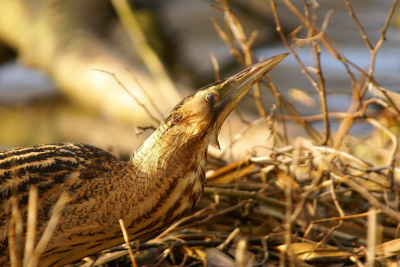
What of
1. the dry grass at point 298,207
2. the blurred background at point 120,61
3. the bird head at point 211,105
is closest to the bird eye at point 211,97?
the bird head at point 211,105

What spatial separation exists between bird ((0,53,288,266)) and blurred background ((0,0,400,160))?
205 centimetres

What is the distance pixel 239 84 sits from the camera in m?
1.92

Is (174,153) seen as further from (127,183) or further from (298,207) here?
(298,207)

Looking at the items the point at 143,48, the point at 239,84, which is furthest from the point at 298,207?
the point at 143,48

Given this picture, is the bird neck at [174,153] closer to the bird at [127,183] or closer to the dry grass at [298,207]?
the bird at [127,183]

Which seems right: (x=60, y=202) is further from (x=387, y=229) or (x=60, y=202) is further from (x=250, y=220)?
(x=387, y=229)

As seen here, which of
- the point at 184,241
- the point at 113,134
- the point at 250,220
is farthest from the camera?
the point at 113,134

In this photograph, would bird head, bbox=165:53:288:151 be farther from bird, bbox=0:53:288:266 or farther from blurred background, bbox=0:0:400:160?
blurred background, bbox=0:0:400:160

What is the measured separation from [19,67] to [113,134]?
1.12m

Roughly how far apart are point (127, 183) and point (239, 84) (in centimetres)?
42

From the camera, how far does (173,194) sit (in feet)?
6.25

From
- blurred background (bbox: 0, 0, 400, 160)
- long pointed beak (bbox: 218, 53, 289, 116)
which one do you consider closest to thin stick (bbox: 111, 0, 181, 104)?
blurred background (bbox: 0, 0, 400, 160)

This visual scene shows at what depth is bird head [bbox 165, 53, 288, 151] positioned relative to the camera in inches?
73.7

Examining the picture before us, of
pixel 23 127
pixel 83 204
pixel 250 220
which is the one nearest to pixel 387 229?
pixel 250 220
